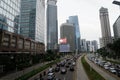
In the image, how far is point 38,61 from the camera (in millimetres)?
108688

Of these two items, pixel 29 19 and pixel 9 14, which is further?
pixel 29 19

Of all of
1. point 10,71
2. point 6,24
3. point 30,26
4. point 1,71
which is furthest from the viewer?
point 30,26

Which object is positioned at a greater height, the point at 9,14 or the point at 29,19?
the point at 29,19

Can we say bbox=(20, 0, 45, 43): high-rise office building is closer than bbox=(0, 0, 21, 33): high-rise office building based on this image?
No

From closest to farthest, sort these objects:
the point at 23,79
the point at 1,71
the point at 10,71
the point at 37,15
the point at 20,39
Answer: the point at 23,79 → the point at 1,71 → the point at 10,71 → the point at 20,39 → the point at 37,15

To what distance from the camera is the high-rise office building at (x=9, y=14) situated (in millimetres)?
74812

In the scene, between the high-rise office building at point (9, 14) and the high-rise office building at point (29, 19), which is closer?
the high-rise office building at point (9, 14)

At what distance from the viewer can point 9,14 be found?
8300cm

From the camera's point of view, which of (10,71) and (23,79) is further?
(10,71)

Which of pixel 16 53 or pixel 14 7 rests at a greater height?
pixel 14 7

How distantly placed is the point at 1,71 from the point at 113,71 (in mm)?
42694

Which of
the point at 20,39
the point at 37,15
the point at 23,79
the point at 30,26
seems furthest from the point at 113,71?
the point at 37,15

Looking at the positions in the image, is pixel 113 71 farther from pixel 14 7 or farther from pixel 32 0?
pixel 32 0

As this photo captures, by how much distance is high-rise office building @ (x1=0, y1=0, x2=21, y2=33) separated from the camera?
7481 centimetres
